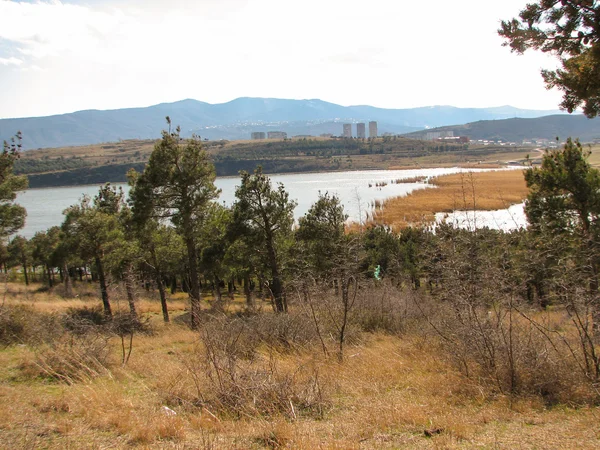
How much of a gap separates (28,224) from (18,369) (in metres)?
67.9

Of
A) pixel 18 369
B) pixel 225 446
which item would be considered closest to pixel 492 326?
pixel 225 446

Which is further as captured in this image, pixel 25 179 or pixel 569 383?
pixel 25 179

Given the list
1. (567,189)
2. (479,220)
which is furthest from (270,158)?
(479,220)

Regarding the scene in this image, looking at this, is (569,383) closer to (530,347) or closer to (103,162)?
(530,347)

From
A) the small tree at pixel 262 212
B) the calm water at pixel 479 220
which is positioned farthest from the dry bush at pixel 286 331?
the small tree at pixel 262 212

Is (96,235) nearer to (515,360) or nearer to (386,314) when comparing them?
(386,314)

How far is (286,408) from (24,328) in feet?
32.9

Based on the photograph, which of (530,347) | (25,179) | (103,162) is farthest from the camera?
(103,162)

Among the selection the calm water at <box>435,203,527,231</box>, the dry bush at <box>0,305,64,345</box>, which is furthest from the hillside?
the dry bush at <box>0,305,64,345</box>

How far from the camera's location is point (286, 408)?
5211 millimetres

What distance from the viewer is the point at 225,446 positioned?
419 centimetres

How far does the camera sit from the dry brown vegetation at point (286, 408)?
4.39 metres

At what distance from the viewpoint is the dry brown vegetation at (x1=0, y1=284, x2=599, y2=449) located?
4.39 m

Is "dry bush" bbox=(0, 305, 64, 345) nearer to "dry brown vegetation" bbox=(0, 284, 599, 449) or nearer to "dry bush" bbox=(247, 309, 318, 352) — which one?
"dry brown vegetation" bbox=(0, 284, 599, 449)
